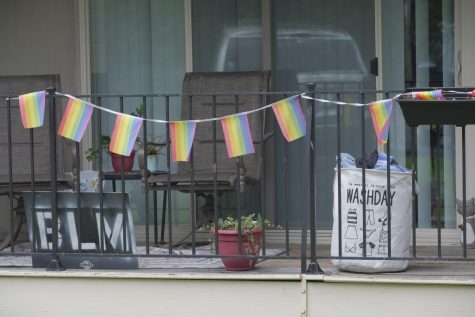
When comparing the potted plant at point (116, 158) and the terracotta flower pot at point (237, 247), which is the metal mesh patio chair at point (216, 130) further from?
the terracotta flower pot at point (237, 247)

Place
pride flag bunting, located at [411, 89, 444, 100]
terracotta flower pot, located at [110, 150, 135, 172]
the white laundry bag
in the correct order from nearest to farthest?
pride flag bunting, located at [411, 89, 444, 100] < the white laundry bag < terracotta flower pot, located at [110, 150, 135, 172]

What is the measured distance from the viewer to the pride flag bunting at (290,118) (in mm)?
4902

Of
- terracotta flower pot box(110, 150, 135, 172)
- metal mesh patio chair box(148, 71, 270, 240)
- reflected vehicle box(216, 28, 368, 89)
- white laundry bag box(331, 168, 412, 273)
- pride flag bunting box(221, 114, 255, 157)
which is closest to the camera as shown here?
A: pride flag bunting box(221, 114, 255, 157)

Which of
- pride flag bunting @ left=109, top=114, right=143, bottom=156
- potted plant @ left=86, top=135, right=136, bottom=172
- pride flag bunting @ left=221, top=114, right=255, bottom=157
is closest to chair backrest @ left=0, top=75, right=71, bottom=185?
potted plant @ left=86, top=135, right=136, bottom=172

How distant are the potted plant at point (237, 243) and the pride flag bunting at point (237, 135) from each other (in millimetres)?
460

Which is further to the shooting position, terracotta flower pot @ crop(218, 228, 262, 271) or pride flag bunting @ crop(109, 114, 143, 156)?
terracotta flower pot @ crop(218, 228, 262, 271)

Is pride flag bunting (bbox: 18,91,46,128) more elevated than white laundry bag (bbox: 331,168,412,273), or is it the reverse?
pride flag bunting (bbox: 18,91,46,128)

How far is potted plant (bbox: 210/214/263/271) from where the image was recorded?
16.7 feet

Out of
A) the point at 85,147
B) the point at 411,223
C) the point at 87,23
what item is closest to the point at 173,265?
the point at 411,223

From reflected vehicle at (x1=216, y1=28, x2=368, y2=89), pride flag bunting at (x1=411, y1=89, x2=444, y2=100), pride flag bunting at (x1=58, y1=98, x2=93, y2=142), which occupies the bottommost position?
pride flag bunting at (x1=58, y1=98, x2=93, y2=142)

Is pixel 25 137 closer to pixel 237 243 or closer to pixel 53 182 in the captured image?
pixel 53 182

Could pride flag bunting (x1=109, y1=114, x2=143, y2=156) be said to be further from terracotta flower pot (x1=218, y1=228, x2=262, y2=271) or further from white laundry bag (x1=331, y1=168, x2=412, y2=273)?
white laundry bag (x1=331, y1=168, x2=412, y2=273)

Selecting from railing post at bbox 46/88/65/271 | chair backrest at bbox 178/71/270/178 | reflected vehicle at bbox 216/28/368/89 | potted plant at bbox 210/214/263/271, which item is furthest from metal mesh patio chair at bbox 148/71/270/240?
railing post at bbox 46/88/65/271

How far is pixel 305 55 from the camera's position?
676 cm
